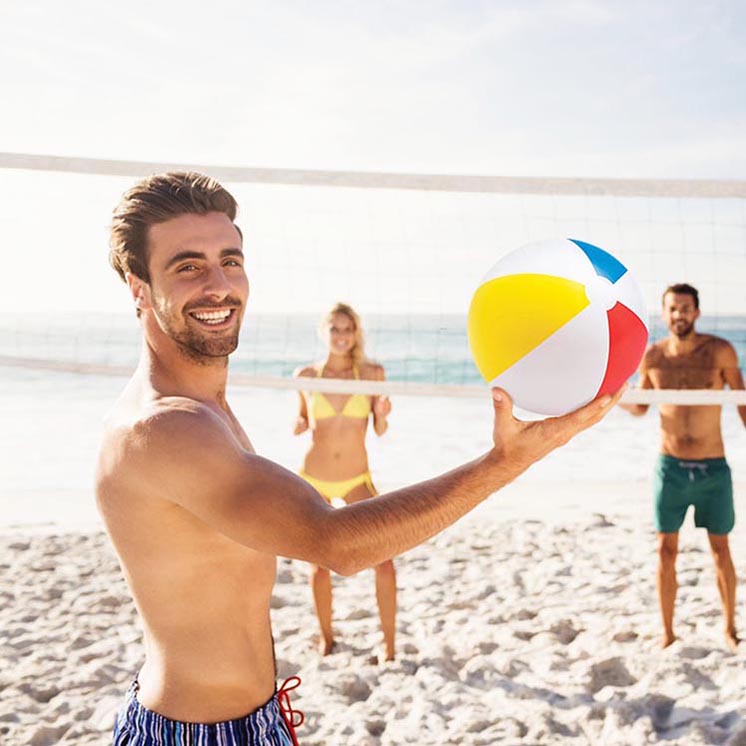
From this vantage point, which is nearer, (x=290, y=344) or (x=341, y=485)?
(x=341, y=485)

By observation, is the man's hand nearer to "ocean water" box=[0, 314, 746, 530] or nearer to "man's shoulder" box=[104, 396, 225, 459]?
"man's shoulder" box=[104, 396, 225, 459]

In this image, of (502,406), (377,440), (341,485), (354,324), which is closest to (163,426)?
(502,406)

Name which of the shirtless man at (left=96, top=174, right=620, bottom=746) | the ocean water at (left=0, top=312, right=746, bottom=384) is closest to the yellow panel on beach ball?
the shirtless man at (left=96, top=174, right=620, bottom=746)

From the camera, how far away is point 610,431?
1353 cm

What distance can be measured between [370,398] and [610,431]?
9899 millimetres

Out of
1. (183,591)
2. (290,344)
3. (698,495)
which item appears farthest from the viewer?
(290,344)

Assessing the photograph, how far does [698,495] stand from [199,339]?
120 inches

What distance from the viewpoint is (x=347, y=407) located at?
4270mm

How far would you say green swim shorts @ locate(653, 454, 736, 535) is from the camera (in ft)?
12.7

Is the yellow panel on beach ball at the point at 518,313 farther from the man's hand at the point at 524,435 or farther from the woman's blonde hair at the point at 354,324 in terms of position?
the woman's blonde hair at the point at 354,324

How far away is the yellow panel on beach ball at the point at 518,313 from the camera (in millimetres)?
1734

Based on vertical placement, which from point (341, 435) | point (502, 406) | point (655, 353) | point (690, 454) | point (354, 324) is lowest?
point (690, 454)

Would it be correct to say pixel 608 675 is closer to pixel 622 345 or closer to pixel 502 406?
pixel 622 345

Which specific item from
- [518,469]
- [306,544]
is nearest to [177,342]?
[306,544]
